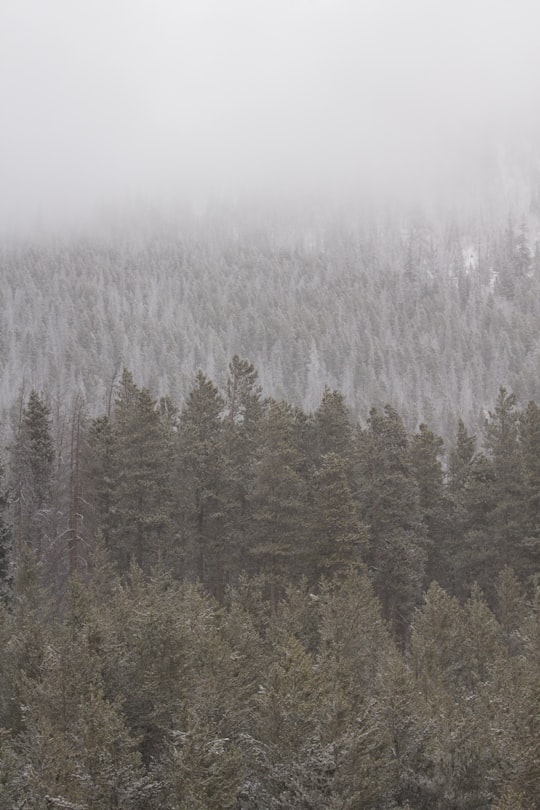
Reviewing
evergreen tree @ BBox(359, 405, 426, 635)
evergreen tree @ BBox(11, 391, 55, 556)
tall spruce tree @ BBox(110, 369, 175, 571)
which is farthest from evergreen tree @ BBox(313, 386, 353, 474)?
evergreen tree @ BBox(11, 391, 55, 556)

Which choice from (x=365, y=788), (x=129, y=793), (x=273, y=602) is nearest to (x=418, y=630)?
(x=273, y=602)

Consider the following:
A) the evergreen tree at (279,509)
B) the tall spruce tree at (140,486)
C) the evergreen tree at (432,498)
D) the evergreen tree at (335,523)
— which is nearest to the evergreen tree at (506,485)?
the evergreen tree at (432,498)

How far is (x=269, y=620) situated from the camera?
26.4 m

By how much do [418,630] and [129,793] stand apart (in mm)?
15084

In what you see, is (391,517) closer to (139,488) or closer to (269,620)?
(269,620)

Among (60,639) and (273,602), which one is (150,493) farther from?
(60,639)

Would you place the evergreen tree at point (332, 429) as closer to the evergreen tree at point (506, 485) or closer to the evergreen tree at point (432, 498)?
the evergreen tree at point (432, 498)

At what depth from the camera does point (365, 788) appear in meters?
13.7

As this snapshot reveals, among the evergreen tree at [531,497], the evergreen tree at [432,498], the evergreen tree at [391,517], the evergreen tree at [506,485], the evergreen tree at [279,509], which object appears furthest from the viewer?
the evergreen tree at [432,498]

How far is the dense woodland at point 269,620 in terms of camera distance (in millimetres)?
13868

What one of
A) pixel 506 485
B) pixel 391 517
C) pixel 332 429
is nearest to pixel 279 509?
pixel 391 517

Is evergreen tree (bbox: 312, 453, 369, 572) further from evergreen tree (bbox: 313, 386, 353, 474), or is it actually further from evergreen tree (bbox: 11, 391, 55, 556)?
evergreen tree (bbox: 11, 391, 55, 556)

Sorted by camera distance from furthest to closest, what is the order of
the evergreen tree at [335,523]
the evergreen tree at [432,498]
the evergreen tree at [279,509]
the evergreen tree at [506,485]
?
1. the evergreen tree at [432,498]
2. the evergreen tree at [506,485]
3. the evergreen tree at [279,509]
4. the evergreen tree at [335,523]

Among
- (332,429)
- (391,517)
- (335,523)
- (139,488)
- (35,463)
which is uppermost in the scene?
(332,429)
